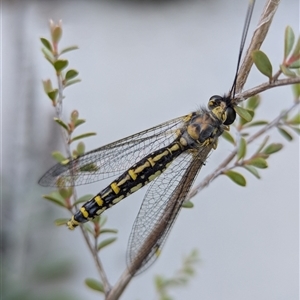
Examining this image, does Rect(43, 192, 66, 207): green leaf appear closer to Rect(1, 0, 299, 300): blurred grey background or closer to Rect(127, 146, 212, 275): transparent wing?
Rect(127, 146, 212, 275): transparent wing

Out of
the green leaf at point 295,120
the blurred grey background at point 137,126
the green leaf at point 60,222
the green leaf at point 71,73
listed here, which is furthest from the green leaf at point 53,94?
the blurred grey background at point 137,126

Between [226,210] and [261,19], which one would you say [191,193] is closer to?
[261,19]

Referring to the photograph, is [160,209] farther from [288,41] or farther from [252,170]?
[288,41]

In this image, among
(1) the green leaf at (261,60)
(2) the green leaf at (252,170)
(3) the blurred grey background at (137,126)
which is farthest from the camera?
(3) the blurred grey background at (137,126)

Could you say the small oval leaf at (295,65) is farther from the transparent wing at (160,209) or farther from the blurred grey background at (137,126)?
the blurred grey background at (137,126)

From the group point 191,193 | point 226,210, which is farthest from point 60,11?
point 191,193

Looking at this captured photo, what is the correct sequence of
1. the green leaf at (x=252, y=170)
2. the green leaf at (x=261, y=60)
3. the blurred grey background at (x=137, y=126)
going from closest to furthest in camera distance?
the green leaf at (x=261, y=60), the green leaf at (x=252, y=170), the blurred grey background at (x=137, y=126)

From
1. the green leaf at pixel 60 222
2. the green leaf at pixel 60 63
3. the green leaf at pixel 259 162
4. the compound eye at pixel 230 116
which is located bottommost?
the green leaf at pixel 259 162

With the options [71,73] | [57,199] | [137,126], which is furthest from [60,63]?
[137,126]
